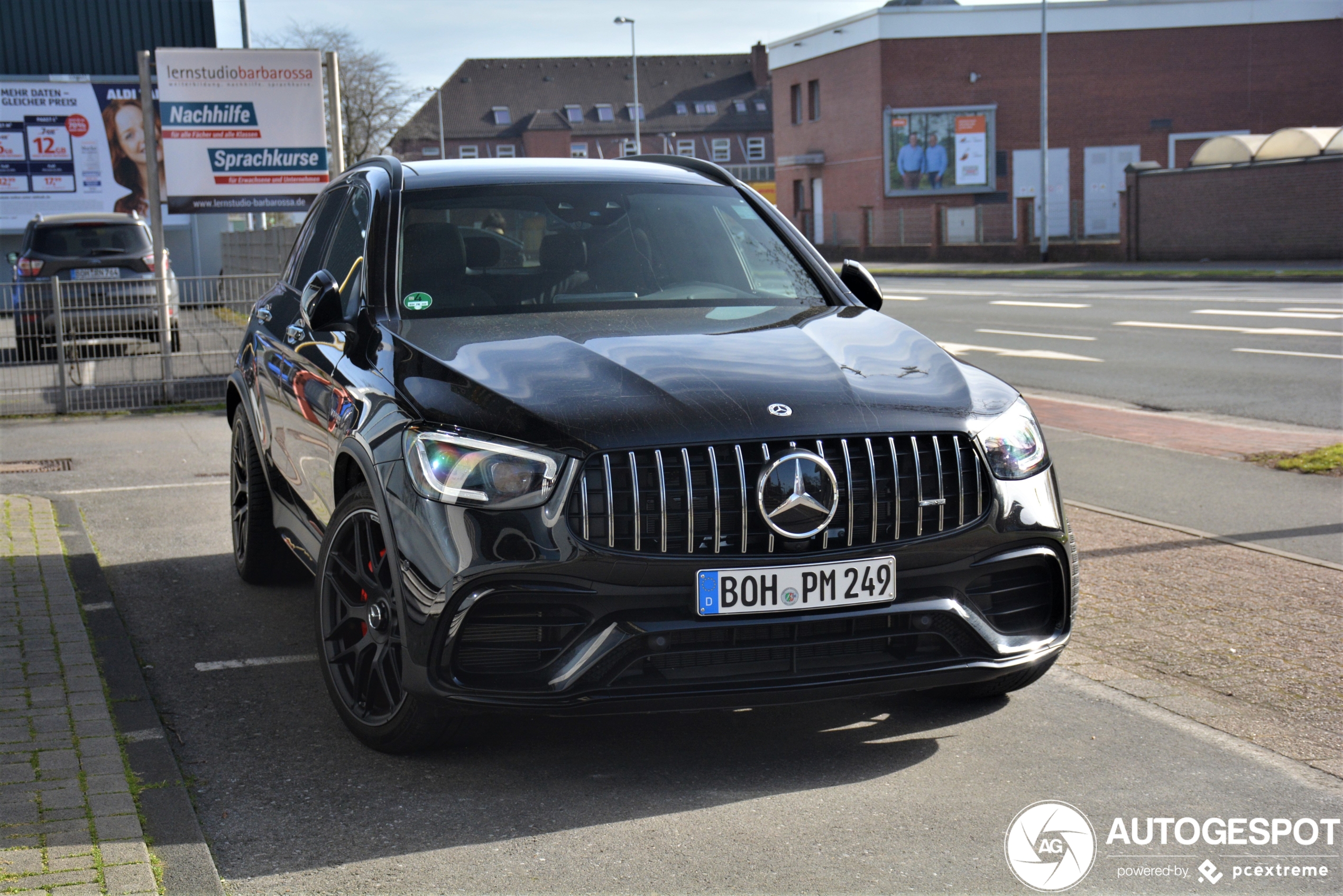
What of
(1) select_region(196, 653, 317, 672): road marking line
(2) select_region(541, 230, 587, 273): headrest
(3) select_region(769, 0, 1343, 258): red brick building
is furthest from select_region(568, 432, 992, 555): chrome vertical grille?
(3) select_region(769, 0, 1343, 258): red brick building

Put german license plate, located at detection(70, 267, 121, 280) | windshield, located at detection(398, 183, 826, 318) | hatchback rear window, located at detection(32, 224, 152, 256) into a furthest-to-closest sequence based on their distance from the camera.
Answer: hatchback rear window, located at detection(32, 224, 152, 256)
german license plate, located at detection(70, 267, 121, 280)
windshield, located at detection(398, 183, 826, 318)

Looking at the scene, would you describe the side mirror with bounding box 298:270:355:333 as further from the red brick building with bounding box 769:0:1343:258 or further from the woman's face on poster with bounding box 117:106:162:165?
the red brick building with bounding box 769:0:1343:258

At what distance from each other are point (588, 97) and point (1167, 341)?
90649mm

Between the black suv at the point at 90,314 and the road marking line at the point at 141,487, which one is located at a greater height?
the black suv at the point at 90,314

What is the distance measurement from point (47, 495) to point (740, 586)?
6.50 metres

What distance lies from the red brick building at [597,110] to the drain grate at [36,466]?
298 ft

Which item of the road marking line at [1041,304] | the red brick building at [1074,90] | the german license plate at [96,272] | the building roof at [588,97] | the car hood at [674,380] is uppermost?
the building roof at [588,97]

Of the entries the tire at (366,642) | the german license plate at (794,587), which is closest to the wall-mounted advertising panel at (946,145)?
the tire at (366,642)

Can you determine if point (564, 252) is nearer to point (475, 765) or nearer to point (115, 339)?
point (475, 765)

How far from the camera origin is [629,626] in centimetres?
362

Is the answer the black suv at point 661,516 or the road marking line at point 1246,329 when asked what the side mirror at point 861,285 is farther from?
the road marking line at point 1246,329

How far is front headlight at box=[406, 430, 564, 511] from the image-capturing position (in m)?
3.65

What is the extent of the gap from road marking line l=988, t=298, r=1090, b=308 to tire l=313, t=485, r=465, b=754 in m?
21.0

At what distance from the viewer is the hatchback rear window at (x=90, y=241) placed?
19.7 meters
